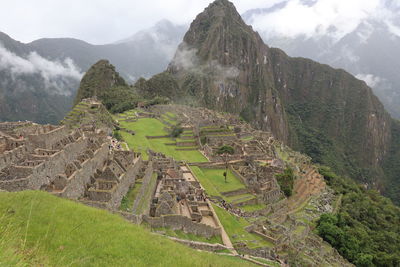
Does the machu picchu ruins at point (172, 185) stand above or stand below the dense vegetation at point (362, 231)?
above

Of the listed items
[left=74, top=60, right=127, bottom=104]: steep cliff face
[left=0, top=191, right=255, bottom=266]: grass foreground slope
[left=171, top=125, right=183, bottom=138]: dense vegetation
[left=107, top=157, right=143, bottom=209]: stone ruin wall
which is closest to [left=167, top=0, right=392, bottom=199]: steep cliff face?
[left=74, top=60, right=127, bottom=104]: steep cliff face

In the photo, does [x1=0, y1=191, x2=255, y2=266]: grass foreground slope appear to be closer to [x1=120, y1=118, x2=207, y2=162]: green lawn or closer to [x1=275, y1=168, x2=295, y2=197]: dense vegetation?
[x1=120, y1=118, x2=207, y2=162]: green lawn

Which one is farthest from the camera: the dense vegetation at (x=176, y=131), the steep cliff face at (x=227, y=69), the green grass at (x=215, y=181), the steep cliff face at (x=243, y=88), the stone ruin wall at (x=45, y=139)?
the steep cliff face at (x=227, y=69)

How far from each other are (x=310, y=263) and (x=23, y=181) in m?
21.2

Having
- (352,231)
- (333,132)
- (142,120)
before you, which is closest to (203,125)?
(142,120)

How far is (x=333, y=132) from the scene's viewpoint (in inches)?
7800

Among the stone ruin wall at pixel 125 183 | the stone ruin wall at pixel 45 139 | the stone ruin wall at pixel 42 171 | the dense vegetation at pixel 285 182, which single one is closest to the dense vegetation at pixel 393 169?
the dense vegetation at pixel 285 182

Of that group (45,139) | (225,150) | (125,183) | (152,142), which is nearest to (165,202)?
(125,183)

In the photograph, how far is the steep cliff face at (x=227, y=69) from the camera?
546 ft

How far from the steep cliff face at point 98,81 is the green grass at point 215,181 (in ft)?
211

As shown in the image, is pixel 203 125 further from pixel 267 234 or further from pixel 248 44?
pixel 248 44

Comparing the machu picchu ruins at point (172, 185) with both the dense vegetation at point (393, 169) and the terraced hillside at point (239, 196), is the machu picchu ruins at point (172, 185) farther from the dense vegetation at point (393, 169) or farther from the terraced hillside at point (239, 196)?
Answer: the dense vegetation at point (393, 169)

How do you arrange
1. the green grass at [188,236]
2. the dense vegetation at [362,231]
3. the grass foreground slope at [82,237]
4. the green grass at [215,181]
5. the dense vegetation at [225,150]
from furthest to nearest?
the dense vegetation at [225,150], the dense vegetation at [362,231], the green grass at [215,181], the green grass at [188,236], the grass foreground slope at [82,237]

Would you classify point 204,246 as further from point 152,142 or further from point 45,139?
point 152,142
